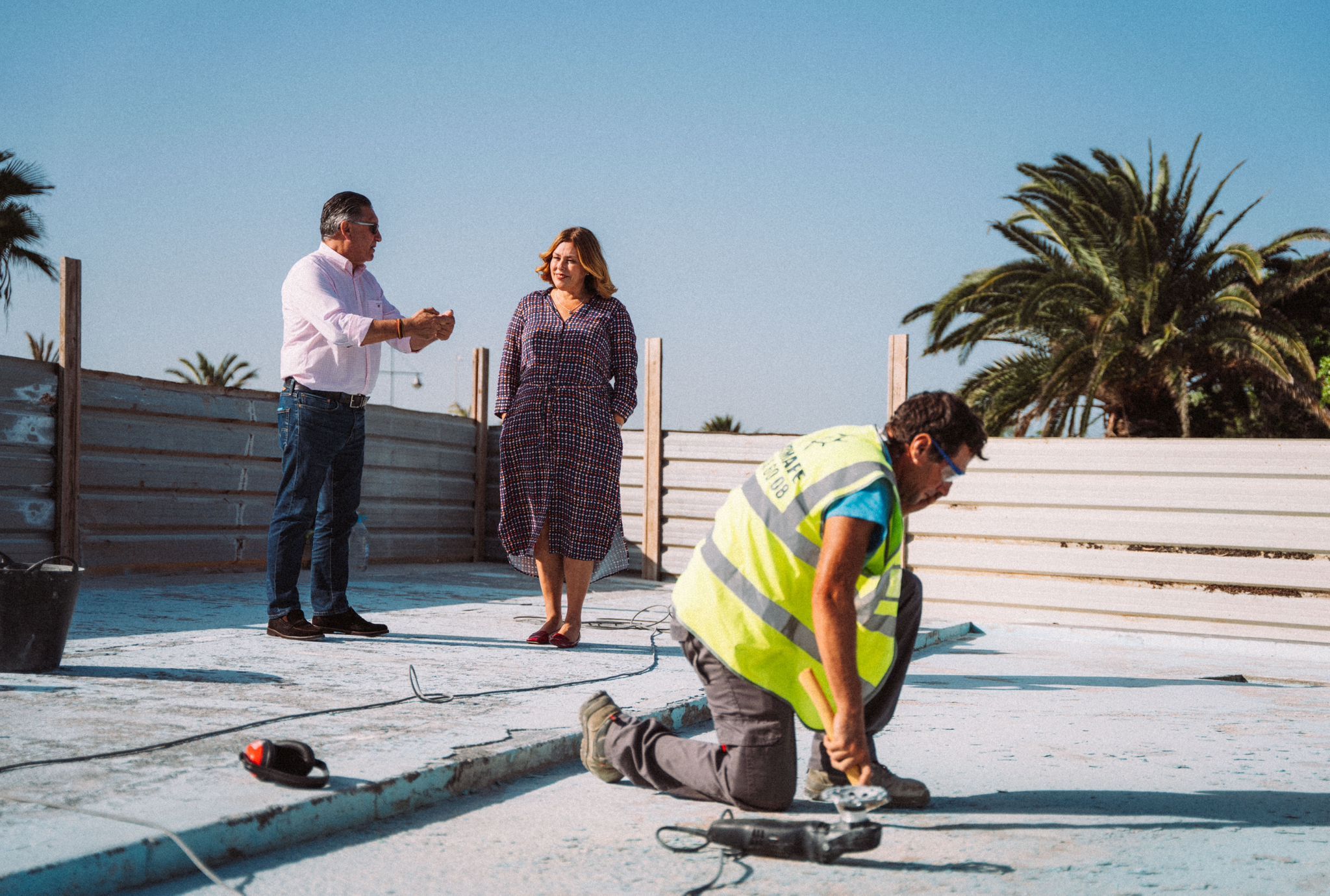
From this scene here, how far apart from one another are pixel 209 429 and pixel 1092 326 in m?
11.6

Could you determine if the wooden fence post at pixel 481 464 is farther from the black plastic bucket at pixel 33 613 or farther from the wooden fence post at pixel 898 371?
the black plastic bucket at pixel 33 613

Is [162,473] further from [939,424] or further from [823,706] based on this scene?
[939,424]

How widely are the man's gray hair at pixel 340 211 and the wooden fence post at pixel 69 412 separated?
311cm

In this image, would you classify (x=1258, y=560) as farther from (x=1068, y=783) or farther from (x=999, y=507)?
(x=1068, y=783)

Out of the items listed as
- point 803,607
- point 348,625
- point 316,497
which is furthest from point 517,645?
point 803,607

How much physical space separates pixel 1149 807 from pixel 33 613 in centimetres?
333

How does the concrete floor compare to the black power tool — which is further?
the black power tool

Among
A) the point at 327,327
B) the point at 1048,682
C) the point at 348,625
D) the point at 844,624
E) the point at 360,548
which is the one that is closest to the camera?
the point at 844,624

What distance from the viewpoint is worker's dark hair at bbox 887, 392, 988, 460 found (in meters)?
2.75

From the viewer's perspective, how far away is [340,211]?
4945 mm

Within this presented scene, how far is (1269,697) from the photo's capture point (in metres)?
5.00

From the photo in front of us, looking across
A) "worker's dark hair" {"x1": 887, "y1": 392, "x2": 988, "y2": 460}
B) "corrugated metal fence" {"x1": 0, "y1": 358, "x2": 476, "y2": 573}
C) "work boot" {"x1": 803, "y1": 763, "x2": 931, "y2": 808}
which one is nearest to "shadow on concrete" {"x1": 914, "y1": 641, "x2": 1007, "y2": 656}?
"work boot" {"x1": 803, "y1": 763, "x2": 931, "y2": 808}

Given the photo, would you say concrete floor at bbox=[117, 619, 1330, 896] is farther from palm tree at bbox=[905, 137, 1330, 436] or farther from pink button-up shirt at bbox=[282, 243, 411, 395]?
palm tree at bbox=[905, 137, 1330, 436]

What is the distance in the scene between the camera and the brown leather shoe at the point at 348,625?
16.6 feet
